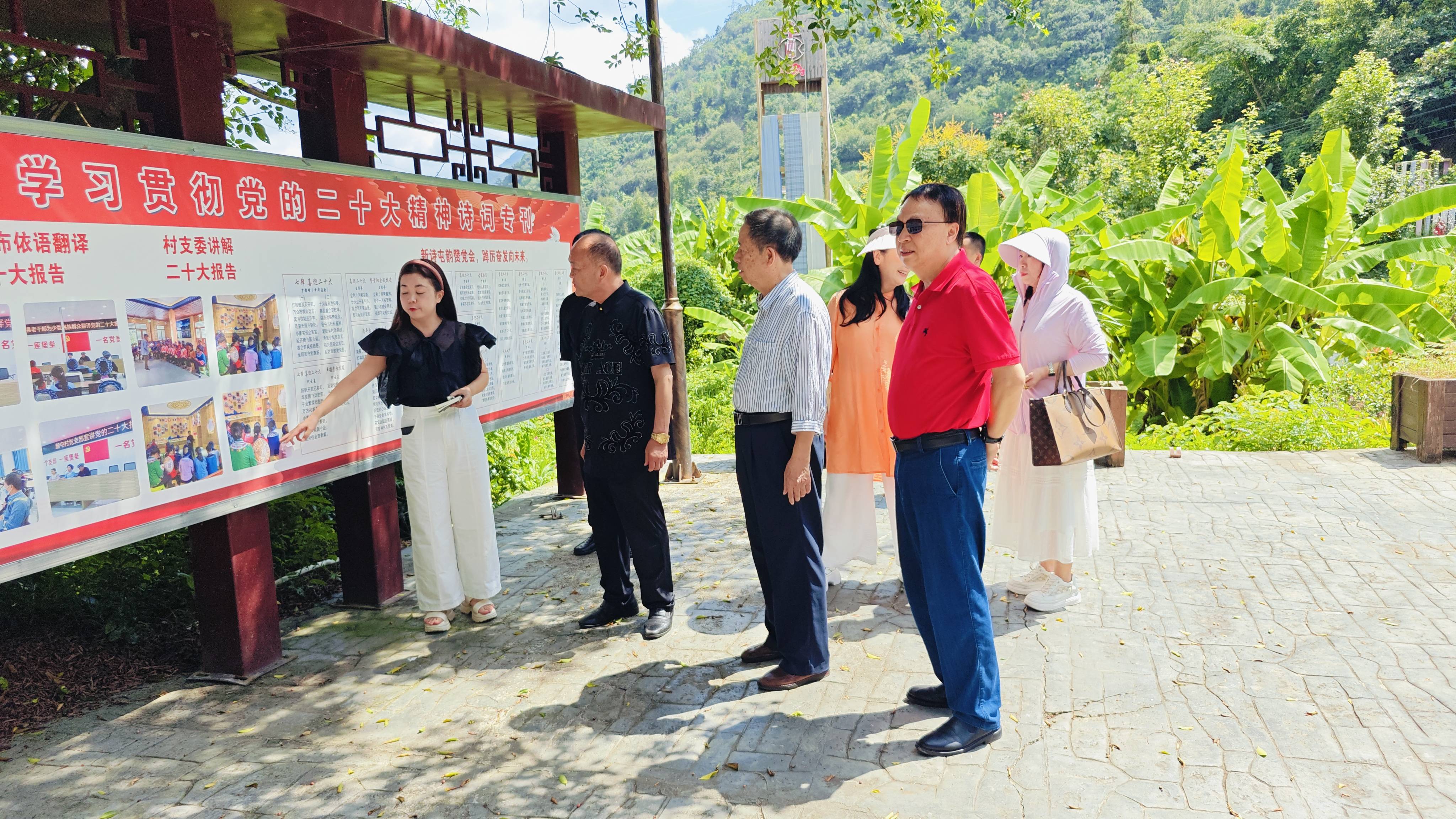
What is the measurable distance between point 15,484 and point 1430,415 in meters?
8.43

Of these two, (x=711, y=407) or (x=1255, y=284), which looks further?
(x=711, y=407)

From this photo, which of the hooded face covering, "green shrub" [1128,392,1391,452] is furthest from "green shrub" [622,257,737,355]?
the hooded face covering

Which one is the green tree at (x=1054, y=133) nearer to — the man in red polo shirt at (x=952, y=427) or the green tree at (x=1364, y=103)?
the green tree at (x=1364, y=103)

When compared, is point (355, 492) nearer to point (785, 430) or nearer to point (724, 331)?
point (785, 430)

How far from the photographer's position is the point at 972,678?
321 cm

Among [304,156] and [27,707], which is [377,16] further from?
[27,707]

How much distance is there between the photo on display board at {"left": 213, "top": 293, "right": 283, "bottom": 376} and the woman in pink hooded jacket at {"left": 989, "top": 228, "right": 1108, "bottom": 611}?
10.5 feet

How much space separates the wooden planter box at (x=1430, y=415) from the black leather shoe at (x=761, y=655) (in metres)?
5.78

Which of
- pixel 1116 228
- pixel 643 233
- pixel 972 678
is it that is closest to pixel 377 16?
pixel 972 678

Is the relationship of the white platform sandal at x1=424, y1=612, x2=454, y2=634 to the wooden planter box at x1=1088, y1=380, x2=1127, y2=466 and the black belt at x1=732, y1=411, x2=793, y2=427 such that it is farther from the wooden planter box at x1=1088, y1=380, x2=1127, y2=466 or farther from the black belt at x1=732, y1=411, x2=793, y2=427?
the wooden planter box at x1=1088, y1=380, x2=1127, y2=466

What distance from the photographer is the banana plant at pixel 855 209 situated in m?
10.0

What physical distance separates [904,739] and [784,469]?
Result: 1.06 m

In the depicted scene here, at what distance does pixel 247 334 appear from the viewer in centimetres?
394

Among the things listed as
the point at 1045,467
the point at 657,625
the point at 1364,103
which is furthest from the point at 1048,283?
the point at 1364,103
